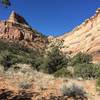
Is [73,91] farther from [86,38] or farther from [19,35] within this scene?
[19,35]

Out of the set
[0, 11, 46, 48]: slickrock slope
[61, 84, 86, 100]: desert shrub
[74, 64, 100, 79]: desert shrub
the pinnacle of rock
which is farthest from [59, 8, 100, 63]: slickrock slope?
[61, 84, 86, 100]: desert shrub

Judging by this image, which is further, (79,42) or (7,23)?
(7,23)

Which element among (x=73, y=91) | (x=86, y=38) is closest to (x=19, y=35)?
(x=86, y=38)

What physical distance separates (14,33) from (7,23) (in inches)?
330

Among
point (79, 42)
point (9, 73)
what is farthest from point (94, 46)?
point (9, 73)

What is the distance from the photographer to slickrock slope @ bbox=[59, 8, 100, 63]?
219 feet

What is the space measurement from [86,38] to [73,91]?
218 feet

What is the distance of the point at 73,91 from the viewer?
12.8 m

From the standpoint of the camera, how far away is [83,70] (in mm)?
19812

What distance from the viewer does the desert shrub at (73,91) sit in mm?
12688

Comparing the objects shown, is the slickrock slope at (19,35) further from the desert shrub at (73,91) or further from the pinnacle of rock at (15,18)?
the desert shrub at (73,91)

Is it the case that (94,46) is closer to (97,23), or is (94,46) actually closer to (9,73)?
(97,23)

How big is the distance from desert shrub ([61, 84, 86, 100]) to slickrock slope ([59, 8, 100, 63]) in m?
47.9

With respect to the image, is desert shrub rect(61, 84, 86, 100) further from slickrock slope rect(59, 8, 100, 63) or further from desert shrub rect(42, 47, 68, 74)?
slickrock slope rect(59, 8, 100, 63)
